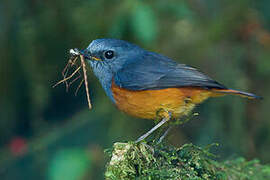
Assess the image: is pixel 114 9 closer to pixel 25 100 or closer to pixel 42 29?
pixel 42 29

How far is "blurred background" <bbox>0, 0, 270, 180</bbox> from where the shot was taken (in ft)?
17.1

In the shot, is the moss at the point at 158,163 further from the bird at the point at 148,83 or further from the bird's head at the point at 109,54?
the bird's head at the point at 109,54

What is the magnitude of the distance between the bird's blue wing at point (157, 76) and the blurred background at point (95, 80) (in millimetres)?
760

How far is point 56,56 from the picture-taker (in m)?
5.73

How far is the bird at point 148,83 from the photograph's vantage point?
3980mm

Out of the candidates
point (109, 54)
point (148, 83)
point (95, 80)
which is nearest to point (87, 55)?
point (109, 54)

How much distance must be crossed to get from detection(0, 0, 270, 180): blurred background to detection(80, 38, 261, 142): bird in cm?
75

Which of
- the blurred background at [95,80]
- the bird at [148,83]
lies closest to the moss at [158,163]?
the bird at [148,83]

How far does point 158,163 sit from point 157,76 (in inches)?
56.4

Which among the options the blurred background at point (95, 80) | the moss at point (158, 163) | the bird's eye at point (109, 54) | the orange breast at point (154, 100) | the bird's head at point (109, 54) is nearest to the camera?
the moss at point (158, 163)

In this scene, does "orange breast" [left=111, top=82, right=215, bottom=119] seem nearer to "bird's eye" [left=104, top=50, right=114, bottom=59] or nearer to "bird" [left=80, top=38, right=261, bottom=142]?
"bird" [left=80, top=38, right=261, bottom=142]

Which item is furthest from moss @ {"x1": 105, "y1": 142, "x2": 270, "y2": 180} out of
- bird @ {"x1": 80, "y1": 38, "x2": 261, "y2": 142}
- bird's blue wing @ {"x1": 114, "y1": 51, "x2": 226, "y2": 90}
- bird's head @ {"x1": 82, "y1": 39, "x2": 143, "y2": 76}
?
bird's head @ {"x1": 82, "y1": 39, "x2": 143, "y2": 76}

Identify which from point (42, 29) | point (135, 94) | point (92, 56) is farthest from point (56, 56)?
point (135, 94)

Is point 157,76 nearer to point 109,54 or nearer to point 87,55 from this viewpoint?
point 109,54
